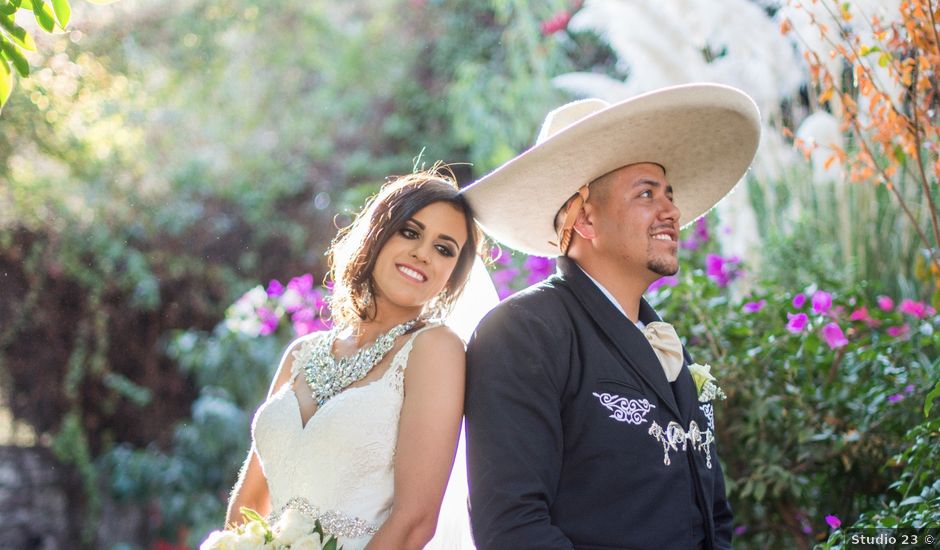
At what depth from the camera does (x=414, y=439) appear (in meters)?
2.35

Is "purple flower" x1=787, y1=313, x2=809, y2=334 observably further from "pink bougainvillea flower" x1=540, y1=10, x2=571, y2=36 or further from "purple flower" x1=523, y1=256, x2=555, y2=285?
"pink bougainvillea flower" x1=540, y1=10, x2=571, y2=36

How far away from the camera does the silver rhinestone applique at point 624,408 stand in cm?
229

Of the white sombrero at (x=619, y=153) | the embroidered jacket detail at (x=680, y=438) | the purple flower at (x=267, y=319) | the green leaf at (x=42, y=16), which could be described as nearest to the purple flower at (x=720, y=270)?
the white sombrero at (x=619, y=153)

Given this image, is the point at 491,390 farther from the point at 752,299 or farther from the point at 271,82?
the point at 271,82

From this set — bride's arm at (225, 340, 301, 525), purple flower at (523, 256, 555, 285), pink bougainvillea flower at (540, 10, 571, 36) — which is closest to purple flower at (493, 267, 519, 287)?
purple flower at (523, 256, 555, 285)

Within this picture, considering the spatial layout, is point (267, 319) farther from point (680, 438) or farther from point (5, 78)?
point (680, 438)

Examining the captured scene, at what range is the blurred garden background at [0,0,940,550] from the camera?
349 centimetres

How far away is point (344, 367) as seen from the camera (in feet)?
8.55

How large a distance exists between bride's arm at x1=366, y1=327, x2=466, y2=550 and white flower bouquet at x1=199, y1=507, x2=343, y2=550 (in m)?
0.13

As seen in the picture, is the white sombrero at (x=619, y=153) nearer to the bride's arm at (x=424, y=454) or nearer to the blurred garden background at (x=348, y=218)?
the blurred garden background at (x=348, y=218)

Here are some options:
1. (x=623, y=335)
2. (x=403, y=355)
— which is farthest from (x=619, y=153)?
(x=403, y=355)

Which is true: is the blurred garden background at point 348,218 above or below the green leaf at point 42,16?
above

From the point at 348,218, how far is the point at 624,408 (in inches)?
289

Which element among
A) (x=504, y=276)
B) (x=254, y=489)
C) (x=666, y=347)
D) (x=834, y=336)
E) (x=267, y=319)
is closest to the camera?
(x=666, y=347)
